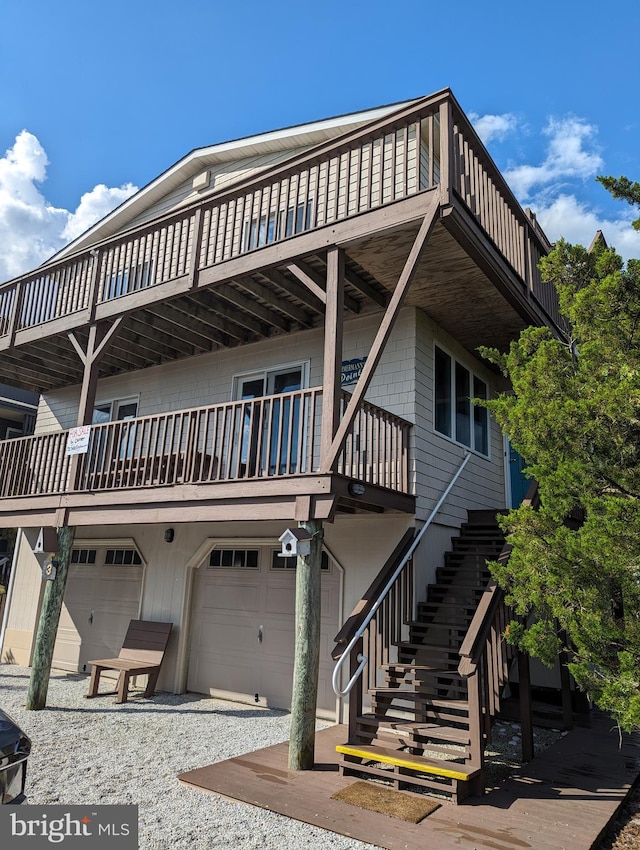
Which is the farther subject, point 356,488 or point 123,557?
point 123,557

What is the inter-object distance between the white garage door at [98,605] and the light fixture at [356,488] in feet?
18.2

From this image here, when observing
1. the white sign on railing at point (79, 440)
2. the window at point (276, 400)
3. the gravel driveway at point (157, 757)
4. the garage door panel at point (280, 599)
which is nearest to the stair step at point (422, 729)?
the gravel driveway at point (157, 757)

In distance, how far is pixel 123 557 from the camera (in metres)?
10.5

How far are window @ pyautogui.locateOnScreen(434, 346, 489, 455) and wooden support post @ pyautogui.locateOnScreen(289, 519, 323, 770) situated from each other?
3.44 m

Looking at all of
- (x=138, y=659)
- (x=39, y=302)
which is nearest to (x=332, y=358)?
(x=138, y=659)

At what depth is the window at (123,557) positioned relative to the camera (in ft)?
33.6

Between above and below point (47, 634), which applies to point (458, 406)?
above

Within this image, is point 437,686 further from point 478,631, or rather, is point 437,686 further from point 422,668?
point 478,631

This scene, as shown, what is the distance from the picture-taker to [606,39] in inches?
320

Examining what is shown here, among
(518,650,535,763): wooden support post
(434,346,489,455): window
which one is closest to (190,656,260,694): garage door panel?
(518,650,535,763): wooden support post

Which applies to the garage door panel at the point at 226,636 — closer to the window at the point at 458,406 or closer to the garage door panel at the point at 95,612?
the garage door panel at the point at 95,612

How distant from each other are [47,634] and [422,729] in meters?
5.33

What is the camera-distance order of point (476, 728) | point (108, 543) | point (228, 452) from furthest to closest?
point (108, 543), point (228, 452), point (476, 728)

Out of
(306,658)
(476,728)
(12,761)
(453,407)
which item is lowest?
(476,728)
